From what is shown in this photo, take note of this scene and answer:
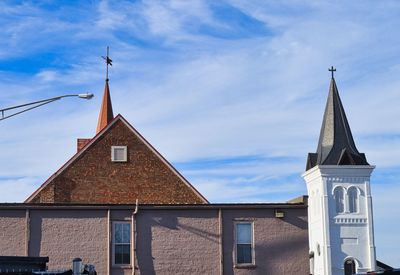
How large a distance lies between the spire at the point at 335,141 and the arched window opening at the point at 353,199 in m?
1.71

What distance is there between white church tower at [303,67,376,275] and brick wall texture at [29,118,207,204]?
42.0 feet

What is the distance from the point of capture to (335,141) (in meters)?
52.2

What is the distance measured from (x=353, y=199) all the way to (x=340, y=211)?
1.11 m

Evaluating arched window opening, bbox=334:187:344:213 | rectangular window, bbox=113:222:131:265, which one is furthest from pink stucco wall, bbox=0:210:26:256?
arched window opening, bbox=334:187:344:213

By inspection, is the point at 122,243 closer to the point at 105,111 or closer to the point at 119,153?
the point at 119,153

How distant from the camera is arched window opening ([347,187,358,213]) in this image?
49.7 m

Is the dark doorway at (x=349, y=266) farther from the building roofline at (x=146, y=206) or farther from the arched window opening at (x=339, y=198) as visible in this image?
the building roofline at (x=146, y=206)

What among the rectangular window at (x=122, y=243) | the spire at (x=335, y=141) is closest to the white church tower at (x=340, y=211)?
the spire at (x=335, y=141)

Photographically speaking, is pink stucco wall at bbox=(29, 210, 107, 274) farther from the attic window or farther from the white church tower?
the white church tower

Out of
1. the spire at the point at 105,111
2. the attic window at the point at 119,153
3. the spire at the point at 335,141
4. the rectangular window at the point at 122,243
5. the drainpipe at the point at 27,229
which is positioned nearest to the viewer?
the drainpipe at the point at 27,229

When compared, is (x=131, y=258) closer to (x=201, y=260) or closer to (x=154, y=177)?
(x=201, y=260)

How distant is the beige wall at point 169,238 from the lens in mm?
26297

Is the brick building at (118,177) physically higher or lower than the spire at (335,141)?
lower

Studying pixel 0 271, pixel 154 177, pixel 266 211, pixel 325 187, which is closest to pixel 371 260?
pixel 325 187
